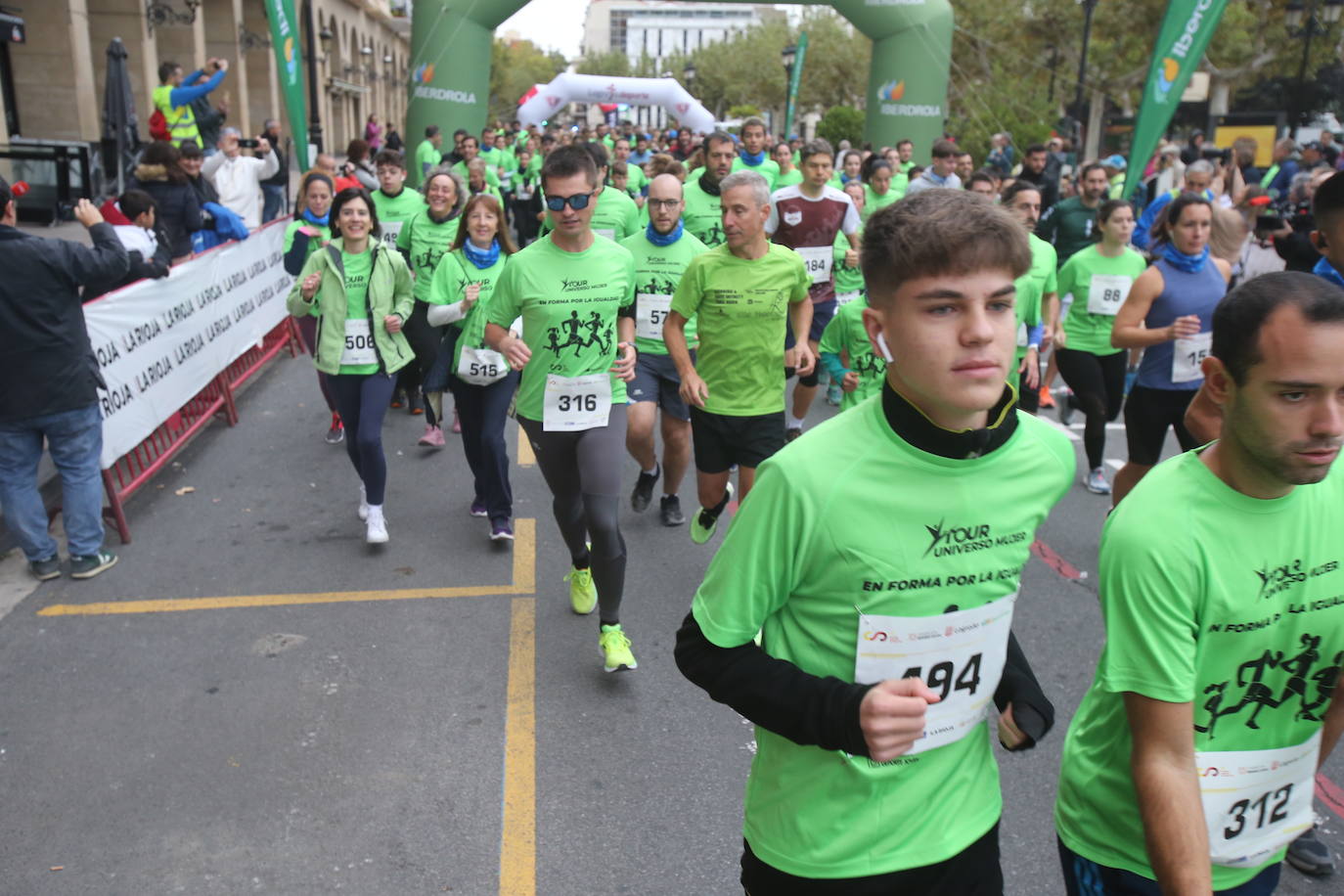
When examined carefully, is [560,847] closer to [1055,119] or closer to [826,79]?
[1055,119]

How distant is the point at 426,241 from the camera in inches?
Result: 306

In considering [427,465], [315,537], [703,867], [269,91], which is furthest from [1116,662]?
[269,91]

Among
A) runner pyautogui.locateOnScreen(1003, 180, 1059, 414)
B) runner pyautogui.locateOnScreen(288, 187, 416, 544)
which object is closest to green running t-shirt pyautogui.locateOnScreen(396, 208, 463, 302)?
runner pyautogui.locateOnScreen(288, 187, 416, 544)

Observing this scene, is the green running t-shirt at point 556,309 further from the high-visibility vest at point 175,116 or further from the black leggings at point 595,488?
the high-visibility vest at point 175,116

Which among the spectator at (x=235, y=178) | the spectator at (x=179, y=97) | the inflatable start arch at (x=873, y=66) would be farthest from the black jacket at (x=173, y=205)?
the inflatable start arch at (x=873, y=66)

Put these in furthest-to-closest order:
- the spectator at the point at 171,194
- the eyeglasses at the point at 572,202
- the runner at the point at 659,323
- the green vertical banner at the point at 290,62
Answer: the green vertical banner at the point at 290,62
the spectator at the point at 171,194
the runner at the point at 659,323
the eyeglasses at the point at 572,202

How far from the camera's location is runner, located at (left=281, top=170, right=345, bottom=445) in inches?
291

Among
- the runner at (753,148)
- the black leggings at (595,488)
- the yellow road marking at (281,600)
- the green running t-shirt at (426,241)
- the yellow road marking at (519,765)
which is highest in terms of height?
the runner at (753,148)

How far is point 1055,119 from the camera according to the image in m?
32.2

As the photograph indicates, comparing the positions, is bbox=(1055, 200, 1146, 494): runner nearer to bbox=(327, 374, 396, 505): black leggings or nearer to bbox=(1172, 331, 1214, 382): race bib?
bbox=(1172, 331, 1214, 382): race bib

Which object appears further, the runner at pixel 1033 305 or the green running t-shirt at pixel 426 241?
the green running t-shirt at pixel 426 241

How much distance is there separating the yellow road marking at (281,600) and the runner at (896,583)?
3.67 meters

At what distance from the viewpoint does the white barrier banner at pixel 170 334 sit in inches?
246

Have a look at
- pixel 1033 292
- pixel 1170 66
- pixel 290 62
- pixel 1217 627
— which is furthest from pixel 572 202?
pixel 1170 66
